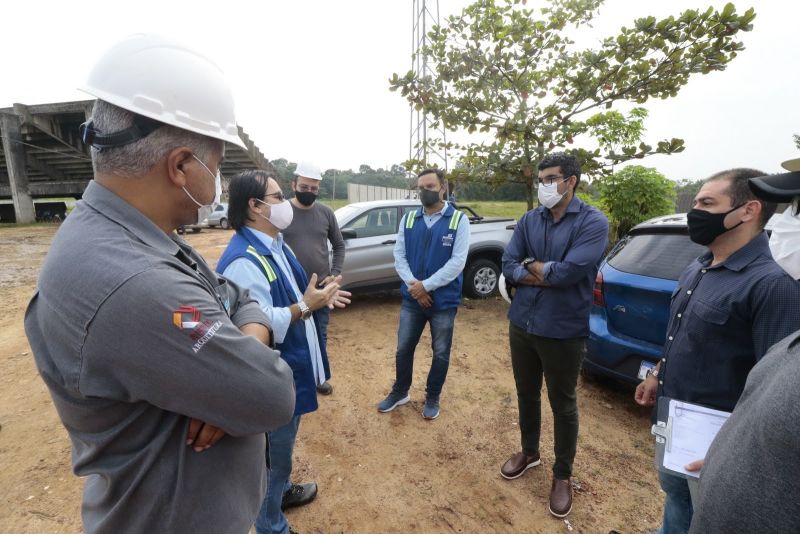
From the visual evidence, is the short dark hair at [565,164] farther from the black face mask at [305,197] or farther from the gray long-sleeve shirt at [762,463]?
the black face mask at [305,197]

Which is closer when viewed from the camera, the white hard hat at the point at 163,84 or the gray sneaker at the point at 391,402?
the white hard hat at the point at 163,84

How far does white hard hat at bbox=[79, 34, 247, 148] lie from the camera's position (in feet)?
3.02

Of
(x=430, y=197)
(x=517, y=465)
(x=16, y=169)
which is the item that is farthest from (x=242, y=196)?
(x=16, y=169)

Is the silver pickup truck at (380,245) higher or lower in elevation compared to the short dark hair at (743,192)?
lower

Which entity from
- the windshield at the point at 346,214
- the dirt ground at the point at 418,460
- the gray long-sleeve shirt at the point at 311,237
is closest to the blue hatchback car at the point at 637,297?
the dirt ground at the point at 418,460

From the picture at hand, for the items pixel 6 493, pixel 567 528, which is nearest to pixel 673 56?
pixel 567 528

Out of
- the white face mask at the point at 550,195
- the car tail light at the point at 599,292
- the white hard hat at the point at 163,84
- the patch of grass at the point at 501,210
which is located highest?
the white hard hat at the point at 163,84

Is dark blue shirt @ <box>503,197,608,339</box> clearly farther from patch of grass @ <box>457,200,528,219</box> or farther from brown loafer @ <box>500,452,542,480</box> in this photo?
patch of grass @ <box>457,200,528,219</box>

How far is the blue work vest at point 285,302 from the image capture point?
6.01ft

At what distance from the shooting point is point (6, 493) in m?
2.40

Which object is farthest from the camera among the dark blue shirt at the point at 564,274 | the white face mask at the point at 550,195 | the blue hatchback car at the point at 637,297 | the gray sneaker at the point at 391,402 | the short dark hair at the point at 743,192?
the gray sneaker at the point at 391,402

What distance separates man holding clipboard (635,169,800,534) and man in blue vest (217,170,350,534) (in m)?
1.49

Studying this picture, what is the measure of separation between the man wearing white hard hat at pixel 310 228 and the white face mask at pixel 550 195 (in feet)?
6.85

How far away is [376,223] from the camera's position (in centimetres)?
606
